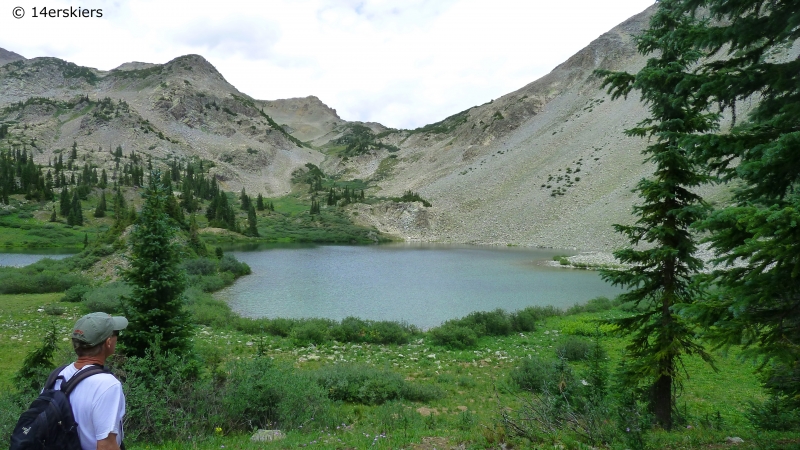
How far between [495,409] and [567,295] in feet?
81.6

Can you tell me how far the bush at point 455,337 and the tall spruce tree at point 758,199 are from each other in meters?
11.9

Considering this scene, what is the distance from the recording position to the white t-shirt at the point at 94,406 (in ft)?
10.3

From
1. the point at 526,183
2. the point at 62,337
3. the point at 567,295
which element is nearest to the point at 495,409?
the point at 62,337

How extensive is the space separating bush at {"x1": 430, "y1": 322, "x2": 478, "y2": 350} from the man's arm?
15.7 metres

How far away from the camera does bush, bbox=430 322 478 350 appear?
707 inches

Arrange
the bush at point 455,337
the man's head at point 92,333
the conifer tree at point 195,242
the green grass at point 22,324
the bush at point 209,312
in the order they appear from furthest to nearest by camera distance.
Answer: the conifer tree at point 195,242
the bush at point 209,312
the bush at point 455,337
the green grass at point 22,324
the man's head at point 92,333

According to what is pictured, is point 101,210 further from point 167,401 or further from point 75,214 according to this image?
point 167,401

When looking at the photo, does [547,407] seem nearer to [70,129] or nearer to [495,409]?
[495,409]

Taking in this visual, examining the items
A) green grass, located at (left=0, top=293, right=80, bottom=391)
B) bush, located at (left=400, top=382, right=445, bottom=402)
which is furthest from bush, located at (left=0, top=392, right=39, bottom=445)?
bush, located at (left=400, top=382, right=445, bottom=402)

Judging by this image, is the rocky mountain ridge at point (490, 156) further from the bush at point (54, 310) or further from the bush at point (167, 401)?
the bush at point (54, 310)

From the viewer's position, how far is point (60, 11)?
A: 3575 centimetres

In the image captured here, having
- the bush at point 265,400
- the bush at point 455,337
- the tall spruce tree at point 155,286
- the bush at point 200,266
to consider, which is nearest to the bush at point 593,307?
the bush at point 455,337

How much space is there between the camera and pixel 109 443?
3188 mm

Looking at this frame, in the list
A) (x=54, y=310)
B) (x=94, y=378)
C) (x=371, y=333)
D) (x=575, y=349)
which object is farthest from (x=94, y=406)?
(x=54, y=310)
